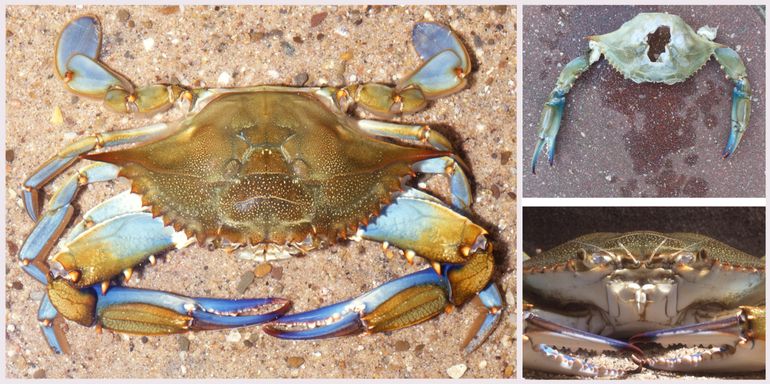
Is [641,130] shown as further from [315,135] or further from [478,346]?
[315,135]

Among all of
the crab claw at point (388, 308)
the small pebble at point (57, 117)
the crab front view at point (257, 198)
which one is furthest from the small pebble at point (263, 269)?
the small pebble at point (57, 117)

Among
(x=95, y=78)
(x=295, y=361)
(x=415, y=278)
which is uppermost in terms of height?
(x=95, y=78)

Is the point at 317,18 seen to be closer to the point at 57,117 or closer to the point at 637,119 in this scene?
the point at 57,117

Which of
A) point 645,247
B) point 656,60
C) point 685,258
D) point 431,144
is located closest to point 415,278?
point 431,144

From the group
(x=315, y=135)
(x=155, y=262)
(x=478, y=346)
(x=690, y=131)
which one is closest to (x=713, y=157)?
(x=690, y=131)

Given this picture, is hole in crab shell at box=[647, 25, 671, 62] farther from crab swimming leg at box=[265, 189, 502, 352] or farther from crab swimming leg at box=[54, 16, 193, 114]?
crab swimming leg at box=[54, 16, 193, 114]
